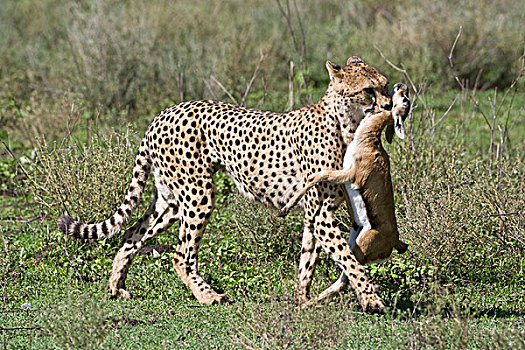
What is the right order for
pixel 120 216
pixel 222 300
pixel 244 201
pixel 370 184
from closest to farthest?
pixel 370 184 → pixel 222 300 → pixel 120 216 → pixel 244 201

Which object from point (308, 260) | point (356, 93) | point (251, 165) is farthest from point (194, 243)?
point (356, 93)

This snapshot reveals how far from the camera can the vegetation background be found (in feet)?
15.8

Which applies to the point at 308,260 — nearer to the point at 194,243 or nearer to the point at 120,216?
the point at 194,243

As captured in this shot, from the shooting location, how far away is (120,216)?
6.07m

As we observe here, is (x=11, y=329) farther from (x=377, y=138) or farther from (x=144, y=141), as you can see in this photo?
(x=377, y=138)

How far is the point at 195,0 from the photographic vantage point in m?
14.9

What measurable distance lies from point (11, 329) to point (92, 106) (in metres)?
6.03

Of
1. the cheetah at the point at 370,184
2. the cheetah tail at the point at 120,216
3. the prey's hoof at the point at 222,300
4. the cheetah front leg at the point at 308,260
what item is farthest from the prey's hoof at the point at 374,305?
the cheetah tail at the point at 120,216

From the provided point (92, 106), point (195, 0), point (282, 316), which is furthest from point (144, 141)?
point (195, 0)

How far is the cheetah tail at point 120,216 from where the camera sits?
595 cm

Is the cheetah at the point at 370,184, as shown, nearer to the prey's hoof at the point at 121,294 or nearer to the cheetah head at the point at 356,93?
the cheetah head at the point at 356,93

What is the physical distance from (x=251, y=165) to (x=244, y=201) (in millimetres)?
1173

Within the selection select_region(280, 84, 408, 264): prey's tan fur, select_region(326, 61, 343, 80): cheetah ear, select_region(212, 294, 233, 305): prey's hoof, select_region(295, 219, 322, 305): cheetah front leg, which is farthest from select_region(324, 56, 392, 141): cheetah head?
select_region(212, 294, 233, 305): prey's hoof

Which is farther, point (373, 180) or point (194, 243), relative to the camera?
point (194, 243)
